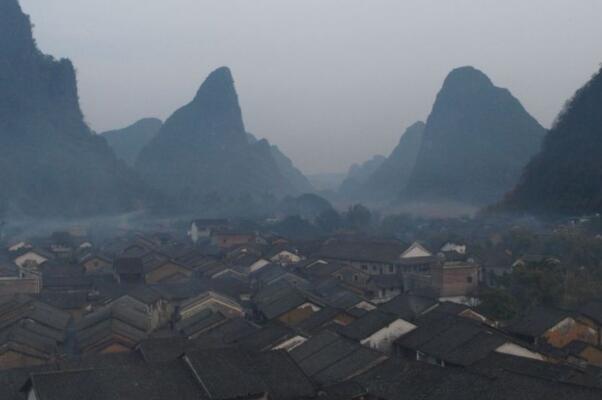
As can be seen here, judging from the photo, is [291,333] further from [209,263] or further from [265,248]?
[265,248]

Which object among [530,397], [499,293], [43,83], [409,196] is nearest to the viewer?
[530,397]

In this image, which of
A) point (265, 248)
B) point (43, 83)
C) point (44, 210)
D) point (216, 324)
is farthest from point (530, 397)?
point (43, 83)

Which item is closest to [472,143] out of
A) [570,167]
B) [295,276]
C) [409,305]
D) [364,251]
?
[570,167]

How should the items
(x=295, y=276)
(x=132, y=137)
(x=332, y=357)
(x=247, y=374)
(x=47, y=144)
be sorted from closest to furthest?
1. (x=247, y=374)
2. (x=332, y=357)
3. (x=295, y=276)
4. (x=47, y=144)
5. (x=132, y=137)

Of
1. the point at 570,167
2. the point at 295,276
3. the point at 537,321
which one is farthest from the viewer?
the point at 570,167

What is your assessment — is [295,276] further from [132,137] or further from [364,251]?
[132,137]

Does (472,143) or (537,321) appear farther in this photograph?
(472,143)

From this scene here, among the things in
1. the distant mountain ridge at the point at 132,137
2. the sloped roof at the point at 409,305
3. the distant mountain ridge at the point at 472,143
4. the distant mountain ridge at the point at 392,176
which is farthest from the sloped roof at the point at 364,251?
the distant mountain ridge at the point at 132,137

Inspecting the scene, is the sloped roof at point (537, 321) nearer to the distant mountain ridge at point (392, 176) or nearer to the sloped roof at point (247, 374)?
the sloped roof at point (247, 374)
